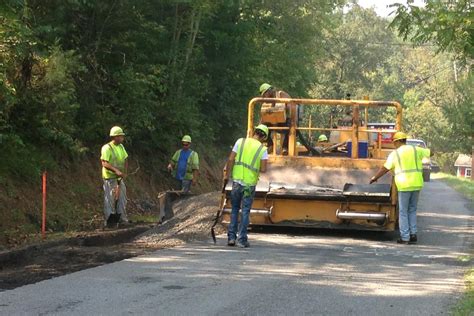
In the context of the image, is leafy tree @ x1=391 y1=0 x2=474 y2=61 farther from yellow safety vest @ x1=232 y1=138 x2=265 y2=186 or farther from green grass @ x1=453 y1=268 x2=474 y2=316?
green grass @ x1=453 y1=268 x2=474 y2=316

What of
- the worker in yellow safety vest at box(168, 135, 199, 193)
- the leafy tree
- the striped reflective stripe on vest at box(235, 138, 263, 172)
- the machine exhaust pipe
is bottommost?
the machine exhaust pipe

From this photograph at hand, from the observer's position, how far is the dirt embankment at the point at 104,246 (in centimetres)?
848

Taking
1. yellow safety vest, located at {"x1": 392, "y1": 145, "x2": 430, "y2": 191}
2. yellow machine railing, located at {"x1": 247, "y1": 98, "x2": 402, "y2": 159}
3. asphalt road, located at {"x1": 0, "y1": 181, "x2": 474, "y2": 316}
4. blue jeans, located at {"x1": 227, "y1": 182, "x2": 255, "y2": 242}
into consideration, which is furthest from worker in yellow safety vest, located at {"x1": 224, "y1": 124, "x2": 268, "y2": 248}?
yellow safety vest, located at {"x1": 392, "y1": 145, "x2": 430, "y2": 191}

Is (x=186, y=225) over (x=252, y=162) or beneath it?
beneath

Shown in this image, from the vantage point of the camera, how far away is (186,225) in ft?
39.9

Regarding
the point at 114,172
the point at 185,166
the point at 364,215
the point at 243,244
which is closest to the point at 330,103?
the point at 364,215

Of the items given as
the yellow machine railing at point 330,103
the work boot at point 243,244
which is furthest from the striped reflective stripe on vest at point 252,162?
the yellow machine railing at point 330,103

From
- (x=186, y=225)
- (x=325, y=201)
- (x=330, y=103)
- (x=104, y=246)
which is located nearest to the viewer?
(x=104, y=246)

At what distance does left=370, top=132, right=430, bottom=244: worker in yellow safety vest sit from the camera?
11492 mm

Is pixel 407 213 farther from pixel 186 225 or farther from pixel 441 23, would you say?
pixel 186 225

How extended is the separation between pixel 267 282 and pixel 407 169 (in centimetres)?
470

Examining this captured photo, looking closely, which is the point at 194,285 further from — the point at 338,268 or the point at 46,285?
the point at 338,268

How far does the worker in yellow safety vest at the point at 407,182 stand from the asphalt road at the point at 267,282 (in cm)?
29

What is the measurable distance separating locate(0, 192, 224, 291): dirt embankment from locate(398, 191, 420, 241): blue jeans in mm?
2976
